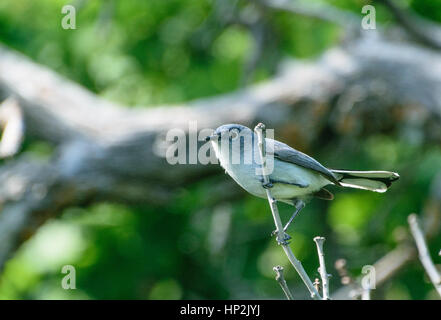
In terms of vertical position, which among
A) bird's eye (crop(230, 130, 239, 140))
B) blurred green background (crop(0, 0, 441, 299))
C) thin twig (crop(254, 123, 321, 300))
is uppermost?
blurred green background (crop(0, 0, 441, 299))

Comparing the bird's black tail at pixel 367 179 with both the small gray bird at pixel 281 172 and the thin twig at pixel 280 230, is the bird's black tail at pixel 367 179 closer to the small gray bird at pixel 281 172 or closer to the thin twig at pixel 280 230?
the small gray bird at pixel 281 172

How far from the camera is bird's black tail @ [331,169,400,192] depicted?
1.80 meters

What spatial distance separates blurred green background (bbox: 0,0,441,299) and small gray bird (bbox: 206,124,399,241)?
3692 mm

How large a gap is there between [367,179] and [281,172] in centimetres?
27

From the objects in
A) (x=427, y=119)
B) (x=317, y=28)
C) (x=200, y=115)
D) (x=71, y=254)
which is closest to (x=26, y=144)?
(x=71, y=254)

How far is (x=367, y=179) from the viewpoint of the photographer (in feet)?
6.31

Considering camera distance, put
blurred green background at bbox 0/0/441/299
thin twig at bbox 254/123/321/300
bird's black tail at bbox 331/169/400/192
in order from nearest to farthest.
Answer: thin twig at bbox 254/123/321/300 → bird's black tail at bbox 331/169/400/192 → blurred green background at bbox 0/0/441/299

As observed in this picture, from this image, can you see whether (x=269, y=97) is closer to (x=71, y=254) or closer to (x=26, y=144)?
(x=71, y=254)

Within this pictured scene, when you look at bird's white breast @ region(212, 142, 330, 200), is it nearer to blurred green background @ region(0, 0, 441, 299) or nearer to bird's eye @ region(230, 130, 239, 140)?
bird's eye @ region(230, 130, 239, 140)

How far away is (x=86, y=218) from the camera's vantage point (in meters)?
6.33

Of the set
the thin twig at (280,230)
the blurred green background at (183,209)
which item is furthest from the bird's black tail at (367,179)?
the blurred green background at (183,209)

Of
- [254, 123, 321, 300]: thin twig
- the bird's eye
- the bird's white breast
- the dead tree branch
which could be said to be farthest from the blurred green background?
[254, 123, 321, 300]: thin twig

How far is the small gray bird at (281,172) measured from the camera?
73.0 inches
